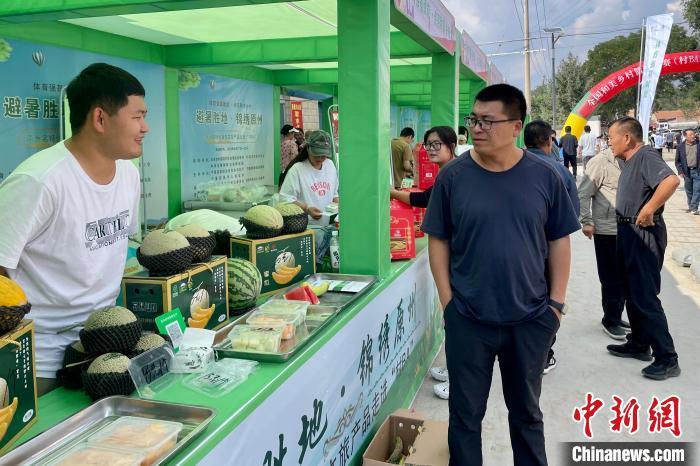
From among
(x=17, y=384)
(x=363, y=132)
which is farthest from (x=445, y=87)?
(x=17, y=384)

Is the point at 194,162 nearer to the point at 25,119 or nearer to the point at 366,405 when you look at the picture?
the point at 25,119

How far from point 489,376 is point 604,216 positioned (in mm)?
2881

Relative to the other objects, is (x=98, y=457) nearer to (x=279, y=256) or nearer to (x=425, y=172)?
(x=279, y=256)

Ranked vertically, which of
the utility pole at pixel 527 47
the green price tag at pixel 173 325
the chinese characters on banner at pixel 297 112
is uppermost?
the utility pole at pixel 527 47

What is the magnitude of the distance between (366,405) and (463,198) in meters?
1.13

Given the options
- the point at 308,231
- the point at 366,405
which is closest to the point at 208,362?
the point at 366,405

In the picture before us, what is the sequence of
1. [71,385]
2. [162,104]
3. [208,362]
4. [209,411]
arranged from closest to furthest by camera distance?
1. [209,411]
2. [71,385]
3. [208,362]
4. [162,104]

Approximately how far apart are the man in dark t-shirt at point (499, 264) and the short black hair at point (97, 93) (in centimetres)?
137

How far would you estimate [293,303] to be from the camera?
2555mm

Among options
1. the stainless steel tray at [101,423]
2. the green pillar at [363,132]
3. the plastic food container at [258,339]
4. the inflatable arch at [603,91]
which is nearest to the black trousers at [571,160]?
the inflatable arch at [603,91]

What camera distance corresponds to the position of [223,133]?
27.8 feet

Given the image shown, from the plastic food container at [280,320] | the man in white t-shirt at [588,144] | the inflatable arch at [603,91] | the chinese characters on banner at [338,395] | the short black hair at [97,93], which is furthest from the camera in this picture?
the inflatable arch at [603,91]

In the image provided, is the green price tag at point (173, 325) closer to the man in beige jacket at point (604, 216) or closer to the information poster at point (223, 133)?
the man in beige jacket at point (604, 216)

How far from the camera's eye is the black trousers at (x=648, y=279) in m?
4.17
